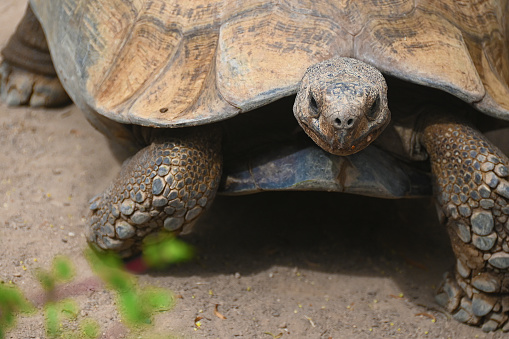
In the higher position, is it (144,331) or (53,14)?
(53,14)

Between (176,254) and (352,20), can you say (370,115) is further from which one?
(176,254)

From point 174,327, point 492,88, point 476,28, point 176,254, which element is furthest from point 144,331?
point 476,28

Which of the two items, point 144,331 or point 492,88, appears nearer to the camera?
point 144,331

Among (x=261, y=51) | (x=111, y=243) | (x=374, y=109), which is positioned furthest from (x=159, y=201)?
(x=374, y=109)

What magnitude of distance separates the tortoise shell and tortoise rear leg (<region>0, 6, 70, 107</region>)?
4.76ft

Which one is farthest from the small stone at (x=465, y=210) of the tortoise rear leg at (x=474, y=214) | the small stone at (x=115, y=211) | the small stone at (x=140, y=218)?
the small stone at (x=115, y=211)

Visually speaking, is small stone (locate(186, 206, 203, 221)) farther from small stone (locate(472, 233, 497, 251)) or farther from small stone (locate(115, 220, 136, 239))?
small stone (locate(472, 233, 497, 251))

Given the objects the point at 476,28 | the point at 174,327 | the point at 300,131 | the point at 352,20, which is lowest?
the point at 174,327

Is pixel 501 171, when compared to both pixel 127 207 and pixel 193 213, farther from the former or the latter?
pixel 127 207

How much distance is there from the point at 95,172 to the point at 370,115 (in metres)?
2.00

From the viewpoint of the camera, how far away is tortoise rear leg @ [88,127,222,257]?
320 cm

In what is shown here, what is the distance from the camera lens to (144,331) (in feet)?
9.22

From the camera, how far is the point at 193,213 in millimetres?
3287

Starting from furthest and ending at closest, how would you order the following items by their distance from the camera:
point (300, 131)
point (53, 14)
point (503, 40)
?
point (53, 14) < point (503, 40) < point (300, 131)
